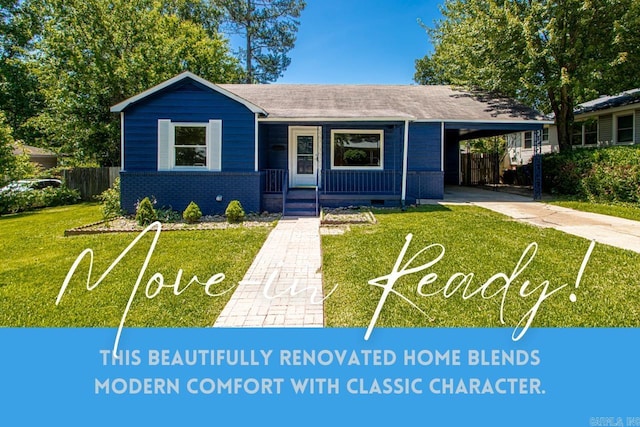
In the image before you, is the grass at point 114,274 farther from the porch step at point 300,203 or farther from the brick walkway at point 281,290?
the porch step at point 300,203

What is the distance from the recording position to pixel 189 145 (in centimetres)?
1059

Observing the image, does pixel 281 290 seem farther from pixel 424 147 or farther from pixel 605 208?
pixel 605 208

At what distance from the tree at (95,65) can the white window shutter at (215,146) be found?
34.3ft

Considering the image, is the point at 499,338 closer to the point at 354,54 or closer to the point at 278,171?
the point at 278,171

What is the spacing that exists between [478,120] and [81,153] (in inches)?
702

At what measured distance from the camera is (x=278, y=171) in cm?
1233

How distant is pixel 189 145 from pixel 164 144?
0.64 m

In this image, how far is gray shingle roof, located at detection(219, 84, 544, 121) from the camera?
12527 mm

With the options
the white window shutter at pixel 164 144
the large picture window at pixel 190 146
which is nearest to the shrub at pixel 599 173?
the large picture window at pixel 190 146

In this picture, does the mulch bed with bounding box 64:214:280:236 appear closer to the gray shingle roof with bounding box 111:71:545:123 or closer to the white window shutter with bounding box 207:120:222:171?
the white window shutter with bounding box 207:120:222:171

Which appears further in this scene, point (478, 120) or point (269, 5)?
point (269, 5)

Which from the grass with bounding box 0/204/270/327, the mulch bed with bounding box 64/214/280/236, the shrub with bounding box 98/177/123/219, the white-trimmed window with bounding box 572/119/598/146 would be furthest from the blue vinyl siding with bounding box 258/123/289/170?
the white-trimmed window with bounding box 572/119/598/146

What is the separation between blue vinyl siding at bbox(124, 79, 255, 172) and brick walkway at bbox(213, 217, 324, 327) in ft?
13.4

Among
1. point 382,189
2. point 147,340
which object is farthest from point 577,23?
point 147,340
